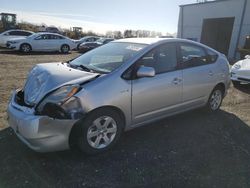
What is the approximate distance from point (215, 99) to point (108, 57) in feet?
8.47

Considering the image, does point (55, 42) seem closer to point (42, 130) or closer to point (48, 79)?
point (48, 79)

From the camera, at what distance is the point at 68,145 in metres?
3.31

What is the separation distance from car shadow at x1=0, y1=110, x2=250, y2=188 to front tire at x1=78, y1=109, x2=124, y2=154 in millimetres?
144

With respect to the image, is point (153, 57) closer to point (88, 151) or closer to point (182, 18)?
point (88, 151)

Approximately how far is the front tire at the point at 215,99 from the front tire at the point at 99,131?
2435 mm

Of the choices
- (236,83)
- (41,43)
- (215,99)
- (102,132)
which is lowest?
(236,83)

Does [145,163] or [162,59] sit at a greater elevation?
[162,59]

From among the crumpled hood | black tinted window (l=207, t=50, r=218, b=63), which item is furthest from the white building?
the crumpled hood

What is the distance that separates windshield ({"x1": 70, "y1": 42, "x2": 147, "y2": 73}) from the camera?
388 cm

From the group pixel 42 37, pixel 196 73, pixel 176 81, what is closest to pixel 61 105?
pixel 176 81

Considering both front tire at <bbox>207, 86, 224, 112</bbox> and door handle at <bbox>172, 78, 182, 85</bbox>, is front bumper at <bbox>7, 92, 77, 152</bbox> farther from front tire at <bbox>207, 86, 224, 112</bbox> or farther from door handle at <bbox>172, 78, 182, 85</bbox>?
front tire at <bbox>207, 86, 224, 112</bbox>

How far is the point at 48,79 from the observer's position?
3.49 meters

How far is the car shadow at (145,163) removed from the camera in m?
3.05

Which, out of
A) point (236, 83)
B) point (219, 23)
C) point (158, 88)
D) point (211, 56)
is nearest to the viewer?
point (158, 88)
